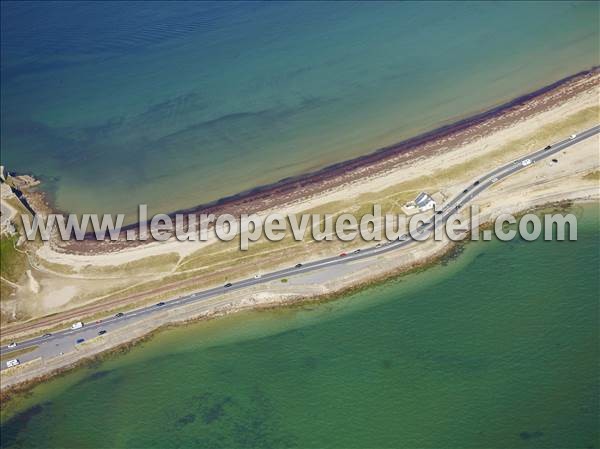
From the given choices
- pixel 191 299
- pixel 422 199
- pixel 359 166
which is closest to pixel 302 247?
pixel 191 299

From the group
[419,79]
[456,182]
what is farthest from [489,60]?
[456,182]

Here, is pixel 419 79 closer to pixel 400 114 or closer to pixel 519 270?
pixel 400 114

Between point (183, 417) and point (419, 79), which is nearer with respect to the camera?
point (183, 417)

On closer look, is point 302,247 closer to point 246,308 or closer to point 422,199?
point 246,308

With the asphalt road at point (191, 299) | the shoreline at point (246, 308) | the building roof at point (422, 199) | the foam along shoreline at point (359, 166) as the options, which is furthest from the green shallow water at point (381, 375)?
the foam along shoreline at point (359, 166)

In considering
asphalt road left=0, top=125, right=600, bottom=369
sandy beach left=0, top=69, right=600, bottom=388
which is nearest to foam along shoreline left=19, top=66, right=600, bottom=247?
sandy beach left=0, top=69, right=600, bottom=388

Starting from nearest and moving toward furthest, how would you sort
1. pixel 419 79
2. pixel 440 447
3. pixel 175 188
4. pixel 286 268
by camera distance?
1. pixel 440 447
2. pixel 286 268
3. pixel 175 188
4. pixel 419 79
